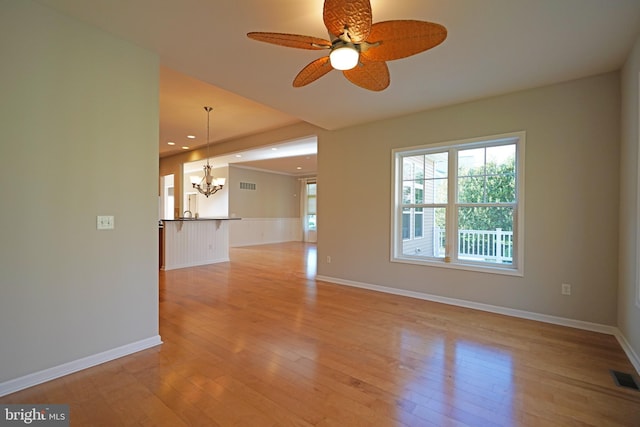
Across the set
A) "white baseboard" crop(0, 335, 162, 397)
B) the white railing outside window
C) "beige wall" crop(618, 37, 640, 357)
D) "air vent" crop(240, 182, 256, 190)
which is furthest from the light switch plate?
"air vent" crop(240, 182, 256, 190)

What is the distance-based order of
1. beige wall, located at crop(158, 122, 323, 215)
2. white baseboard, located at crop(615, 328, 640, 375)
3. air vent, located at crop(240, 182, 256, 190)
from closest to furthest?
white baseboard, located at crop(615, 328, 640, 375) → beige wall, located at crop(158, 122, 323, 215) → air vent, located at crop(240, 182, 256, 190)

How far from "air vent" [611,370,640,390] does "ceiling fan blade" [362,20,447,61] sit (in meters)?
2.61

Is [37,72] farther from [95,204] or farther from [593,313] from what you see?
[593,313]

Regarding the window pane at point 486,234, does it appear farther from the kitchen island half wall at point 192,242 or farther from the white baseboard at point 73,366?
the kitchen island half wall at point 192,242

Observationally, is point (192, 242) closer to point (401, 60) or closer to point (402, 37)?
point (401, 60)

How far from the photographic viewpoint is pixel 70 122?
2.13 m

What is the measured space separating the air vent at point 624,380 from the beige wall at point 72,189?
141 inches

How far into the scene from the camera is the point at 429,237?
4.18 m

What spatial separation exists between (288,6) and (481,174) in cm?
299

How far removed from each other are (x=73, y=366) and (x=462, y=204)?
4.21 meters

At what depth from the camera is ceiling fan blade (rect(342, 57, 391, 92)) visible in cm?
205

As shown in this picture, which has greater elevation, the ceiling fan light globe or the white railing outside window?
the ceiling fan light globe

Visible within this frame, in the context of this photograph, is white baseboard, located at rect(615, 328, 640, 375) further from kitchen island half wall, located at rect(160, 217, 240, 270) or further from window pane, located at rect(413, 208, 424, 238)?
kitchen island half wall, located at rect(160, 217, 240, 270)

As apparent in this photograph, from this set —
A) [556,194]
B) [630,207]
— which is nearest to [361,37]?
[630,207]
